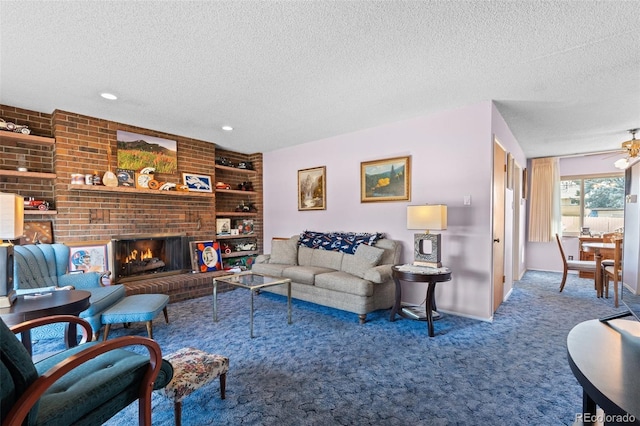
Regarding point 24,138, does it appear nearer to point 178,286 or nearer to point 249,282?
point 178,286

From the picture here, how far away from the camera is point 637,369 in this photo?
0.83 m

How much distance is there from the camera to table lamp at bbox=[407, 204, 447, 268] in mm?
3201

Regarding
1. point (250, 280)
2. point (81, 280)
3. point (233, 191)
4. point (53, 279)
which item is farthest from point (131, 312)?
point (233, 191)

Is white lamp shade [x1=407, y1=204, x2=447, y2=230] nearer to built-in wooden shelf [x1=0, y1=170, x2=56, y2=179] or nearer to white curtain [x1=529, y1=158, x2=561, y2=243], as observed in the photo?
built-in wooden shelf [x1=0, y1=170, x2=56, y2=179]

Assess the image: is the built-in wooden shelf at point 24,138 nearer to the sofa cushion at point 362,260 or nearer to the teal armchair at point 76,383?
the teal armchair at point 76,383

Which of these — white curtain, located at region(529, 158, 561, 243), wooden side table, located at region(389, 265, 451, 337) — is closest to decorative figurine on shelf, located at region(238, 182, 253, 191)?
wooden side table, located at region(389, 265, 451, 337)

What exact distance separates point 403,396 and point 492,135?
2.86 m

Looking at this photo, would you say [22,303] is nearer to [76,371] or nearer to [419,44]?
[76,371]

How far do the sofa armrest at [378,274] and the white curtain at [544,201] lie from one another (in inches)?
190

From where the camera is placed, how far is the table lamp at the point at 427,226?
3.20 meters

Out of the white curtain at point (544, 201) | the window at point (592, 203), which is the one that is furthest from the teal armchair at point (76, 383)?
the window at point (592, 203)

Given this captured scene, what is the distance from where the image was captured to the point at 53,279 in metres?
2.90

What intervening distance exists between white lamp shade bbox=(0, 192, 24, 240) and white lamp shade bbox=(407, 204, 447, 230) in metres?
3.39

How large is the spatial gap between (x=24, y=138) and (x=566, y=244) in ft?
30.6
